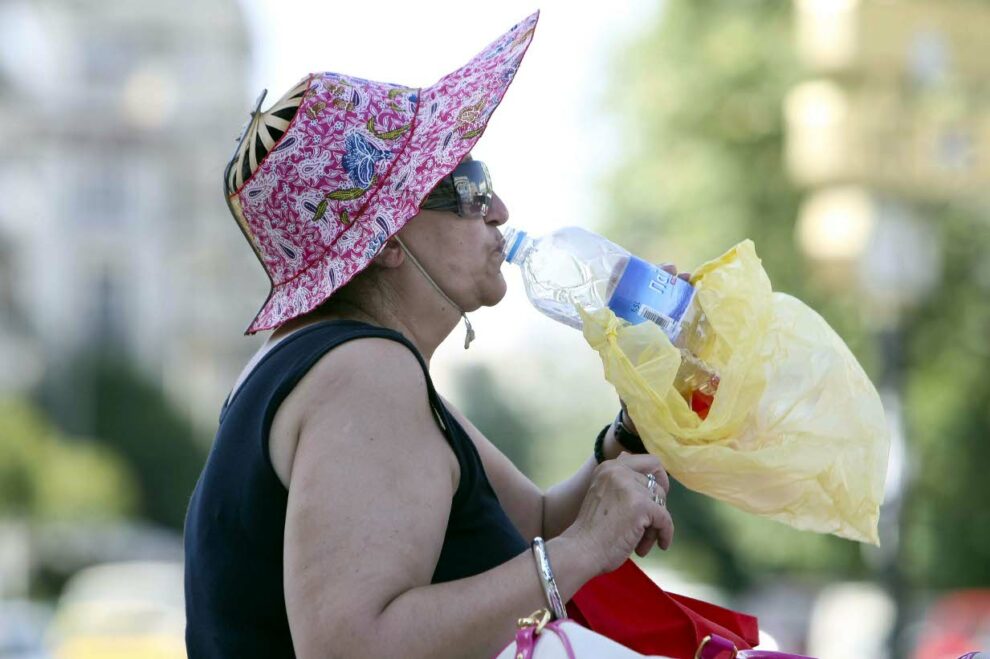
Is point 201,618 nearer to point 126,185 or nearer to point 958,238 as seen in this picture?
point 958,238

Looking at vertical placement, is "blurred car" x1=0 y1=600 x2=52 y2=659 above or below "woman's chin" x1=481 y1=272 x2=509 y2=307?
below

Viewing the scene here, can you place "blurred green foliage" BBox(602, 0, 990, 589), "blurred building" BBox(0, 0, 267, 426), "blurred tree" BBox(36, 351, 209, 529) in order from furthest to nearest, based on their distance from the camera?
"blurred building" BBox(0, 0, 267, 426)
"blurred tree" BBox(36, 351, 209, 529)
"blurred green foliage" BBox(602, 0, 990, 589)

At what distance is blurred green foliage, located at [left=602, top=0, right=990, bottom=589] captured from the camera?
16.8m

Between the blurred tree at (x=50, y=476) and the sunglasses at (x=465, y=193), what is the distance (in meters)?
33.1

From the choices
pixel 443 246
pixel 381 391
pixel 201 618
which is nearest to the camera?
pixel 381 391

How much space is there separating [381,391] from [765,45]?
51.9ft

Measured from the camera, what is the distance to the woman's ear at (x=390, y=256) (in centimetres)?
246

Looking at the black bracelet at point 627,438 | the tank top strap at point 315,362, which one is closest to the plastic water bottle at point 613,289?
the black bracelet at point 627,438

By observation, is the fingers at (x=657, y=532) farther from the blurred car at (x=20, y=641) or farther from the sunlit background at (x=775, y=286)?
the blurred car at (x=20, y=641)

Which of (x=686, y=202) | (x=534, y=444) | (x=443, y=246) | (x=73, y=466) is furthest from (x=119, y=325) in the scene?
(x=443, y=246)

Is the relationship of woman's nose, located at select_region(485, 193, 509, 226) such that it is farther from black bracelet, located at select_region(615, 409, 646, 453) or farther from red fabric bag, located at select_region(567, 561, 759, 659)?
red fabric bag, located at select_region(567, 561, 759, 659)

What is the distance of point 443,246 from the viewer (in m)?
2.53

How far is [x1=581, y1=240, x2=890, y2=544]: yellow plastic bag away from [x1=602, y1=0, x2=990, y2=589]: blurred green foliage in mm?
13845

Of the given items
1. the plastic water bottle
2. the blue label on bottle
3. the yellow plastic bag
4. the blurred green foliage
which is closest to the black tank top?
the yellow plastic bag
